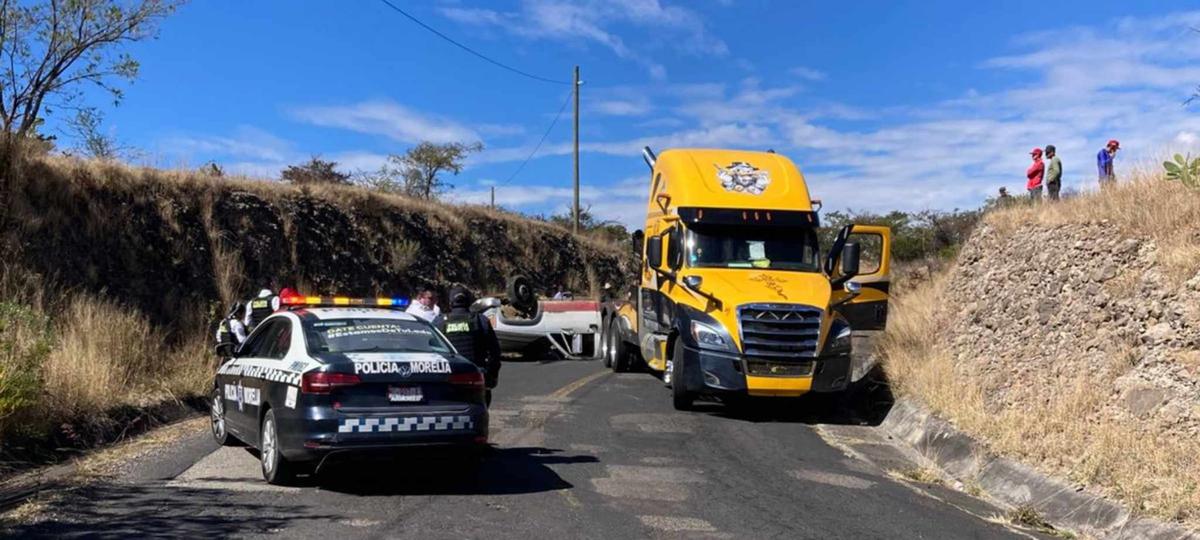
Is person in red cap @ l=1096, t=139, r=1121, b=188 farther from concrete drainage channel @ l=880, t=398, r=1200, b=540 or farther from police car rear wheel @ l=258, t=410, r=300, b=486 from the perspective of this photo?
police car rear wheel @ l=258, t=410, r=300, b=486

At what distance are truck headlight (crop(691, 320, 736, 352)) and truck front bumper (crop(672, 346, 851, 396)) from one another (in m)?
0.09

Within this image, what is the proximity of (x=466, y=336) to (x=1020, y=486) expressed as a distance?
5606 millimetres

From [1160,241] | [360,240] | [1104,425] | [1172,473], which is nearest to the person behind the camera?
[1172,473]

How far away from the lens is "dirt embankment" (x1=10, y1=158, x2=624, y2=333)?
713 inches

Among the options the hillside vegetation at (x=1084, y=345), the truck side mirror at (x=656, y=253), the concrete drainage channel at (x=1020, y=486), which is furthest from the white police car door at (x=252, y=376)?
the hillside vegetation at (x=1084, y=345)

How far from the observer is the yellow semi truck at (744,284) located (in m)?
12.1

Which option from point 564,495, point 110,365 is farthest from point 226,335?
point 564,495

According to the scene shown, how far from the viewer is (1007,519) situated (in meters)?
7.56

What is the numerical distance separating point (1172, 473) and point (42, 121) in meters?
19.9

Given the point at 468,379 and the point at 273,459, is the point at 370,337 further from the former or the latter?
the point at 273,459

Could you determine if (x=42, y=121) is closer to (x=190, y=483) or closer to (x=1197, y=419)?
(x=190, y=483)

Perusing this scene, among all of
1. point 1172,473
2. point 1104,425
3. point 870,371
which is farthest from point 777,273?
point 1172,473

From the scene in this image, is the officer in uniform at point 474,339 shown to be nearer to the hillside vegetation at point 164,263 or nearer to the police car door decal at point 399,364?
the police car door decal at point 399,364

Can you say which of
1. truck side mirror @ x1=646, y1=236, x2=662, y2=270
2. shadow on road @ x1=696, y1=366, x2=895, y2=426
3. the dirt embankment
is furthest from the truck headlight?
the dirt embankment
